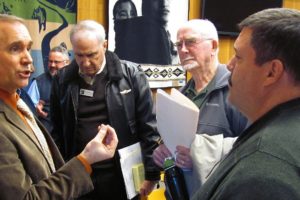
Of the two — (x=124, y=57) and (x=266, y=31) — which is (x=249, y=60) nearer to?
(x=266, y=31)

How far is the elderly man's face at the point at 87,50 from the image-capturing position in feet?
6.63

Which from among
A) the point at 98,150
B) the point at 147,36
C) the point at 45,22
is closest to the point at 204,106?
the point at 98,150

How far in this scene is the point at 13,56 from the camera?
49.3 inches

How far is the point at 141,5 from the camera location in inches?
150

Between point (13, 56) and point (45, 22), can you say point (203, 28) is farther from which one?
point (45, 22)

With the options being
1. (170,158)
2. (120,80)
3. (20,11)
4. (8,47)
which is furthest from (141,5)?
(8,47)

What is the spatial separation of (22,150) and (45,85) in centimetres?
206

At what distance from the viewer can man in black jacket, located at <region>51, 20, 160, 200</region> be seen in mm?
2039

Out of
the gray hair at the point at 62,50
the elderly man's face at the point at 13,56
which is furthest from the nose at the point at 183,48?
the gray hair at the point at 62,50

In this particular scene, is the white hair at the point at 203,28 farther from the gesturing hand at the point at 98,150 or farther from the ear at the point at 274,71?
the ear at the point at 274,71

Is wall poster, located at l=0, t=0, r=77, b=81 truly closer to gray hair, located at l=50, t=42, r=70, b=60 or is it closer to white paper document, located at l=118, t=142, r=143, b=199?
gray hair, located at l=50, t=42, r=70, b=60

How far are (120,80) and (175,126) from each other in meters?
0.72

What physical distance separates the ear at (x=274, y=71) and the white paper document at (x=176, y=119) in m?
0.50

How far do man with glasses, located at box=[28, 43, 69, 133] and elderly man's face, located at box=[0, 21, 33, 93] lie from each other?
5.68 ft
